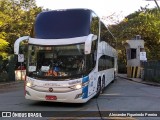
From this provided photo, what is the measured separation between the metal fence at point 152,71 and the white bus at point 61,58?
17439 millimetres

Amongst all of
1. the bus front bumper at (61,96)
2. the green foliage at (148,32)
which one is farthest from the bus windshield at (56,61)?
the green foliage at (148,32)

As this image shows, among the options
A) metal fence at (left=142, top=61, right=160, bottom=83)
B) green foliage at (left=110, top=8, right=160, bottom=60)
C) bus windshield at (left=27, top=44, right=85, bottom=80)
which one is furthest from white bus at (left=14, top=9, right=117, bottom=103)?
green foliage at (left=110, top=8, right=160, bottom=60)

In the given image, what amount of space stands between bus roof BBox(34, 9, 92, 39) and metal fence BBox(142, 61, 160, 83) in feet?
57.1

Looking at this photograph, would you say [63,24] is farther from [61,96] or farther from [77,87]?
[61,96]

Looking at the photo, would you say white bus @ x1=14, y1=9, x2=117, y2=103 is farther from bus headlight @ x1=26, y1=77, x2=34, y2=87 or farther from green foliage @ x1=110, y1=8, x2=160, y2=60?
green foliage @ x1=110, y1=8, x2=160, y2=60

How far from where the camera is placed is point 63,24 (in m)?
14.8

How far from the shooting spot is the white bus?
45.5 ft

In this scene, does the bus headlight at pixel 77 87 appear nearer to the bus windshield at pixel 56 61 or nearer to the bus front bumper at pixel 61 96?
the bus front bumper at pixel 61 96

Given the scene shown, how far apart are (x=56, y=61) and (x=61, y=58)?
222 millimetres

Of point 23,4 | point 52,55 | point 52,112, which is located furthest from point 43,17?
point 23,4

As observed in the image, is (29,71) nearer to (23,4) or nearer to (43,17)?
(43,17)

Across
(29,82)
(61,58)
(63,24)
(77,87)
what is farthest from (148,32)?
(29,82)

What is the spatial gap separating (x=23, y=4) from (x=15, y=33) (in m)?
5.46

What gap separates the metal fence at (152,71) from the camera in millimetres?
31741
